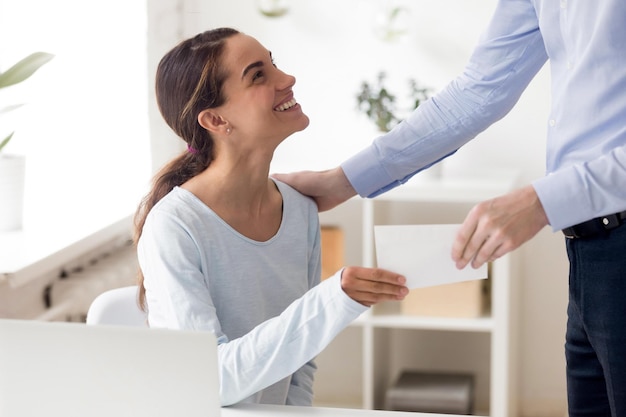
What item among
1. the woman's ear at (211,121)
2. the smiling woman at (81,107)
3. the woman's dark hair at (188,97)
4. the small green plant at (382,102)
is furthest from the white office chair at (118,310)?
the small green plant at (382,102)

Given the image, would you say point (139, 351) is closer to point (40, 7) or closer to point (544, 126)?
point (40, 7)

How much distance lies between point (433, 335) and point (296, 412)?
177cm

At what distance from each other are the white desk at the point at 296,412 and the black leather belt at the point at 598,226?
0.30m

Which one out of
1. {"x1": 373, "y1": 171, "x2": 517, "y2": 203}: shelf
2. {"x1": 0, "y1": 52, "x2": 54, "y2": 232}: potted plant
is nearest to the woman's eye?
{"x1": 0, "y1": 52, "x2": 54, "y2": 232}: potted plant

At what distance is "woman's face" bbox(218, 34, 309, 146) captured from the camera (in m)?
1.28

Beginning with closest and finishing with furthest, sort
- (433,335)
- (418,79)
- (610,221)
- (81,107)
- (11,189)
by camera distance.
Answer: (610,221)
(11,189)
(81,107)
(418,79)
(433,335)

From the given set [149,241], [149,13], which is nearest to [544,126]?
[149,13]

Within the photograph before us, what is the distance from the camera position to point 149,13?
7.86ft

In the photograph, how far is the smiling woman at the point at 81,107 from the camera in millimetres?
2100

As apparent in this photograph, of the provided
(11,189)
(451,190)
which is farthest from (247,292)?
(451,190)

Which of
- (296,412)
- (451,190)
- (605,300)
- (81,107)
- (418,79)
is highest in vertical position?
(418,79)

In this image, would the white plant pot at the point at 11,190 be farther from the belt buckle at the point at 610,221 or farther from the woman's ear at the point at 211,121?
the belt buckle at the point at 610,221

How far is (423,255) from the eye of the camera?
3.08 feet

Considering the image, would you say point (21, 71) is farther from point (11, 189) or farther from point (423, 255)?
point (423, 255)
